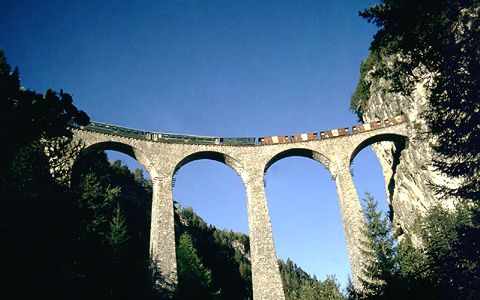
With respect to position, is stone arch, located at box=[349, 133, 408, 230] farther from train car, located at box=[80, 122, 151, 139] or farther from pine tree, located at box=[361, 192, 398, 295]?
train car, located at box=[80, 122, 151, 139]

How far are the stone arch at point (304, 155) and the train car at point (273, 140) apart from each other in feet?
3.51

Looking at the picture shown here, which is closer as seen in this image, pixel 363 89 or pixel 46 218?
pixel 46 218

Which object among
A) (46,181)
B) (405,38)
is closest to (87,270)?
(46,181)

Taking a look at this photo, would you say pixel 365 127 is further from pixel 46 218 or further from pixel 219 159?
pixel 46 218

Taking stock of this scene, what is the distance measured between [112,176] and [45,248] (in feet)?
104

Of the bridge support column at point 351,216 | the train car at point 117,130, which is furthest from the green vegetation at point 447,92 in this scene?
the train car at point 117,130

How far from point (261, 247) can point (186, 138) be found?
11.5m

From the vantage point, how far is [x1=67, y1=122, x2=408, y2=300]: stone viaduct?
2111cm

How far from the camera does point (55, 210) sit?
1062 cm

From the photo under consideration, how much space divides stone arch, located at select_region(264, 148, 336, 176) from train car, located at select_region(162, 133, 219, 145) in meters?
5.46

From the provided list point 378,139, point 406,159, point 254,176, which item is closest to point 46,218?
point 254,176

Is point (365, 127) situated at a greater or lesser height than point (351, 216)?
greater

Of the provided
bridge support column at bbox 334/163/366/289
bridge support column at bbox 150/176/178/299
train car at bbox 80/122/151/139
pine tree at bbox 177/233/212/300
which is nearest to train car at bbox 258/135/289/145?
bridge support column at bbox 334/163/366/289

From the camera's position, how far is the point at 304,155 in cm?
2870
